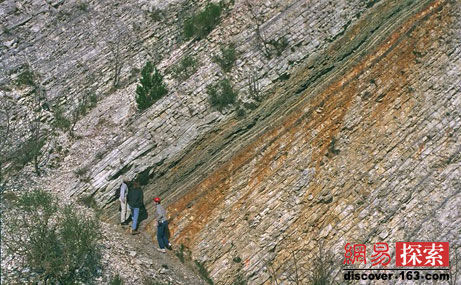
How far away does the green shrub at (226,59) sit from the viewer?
1216 cm

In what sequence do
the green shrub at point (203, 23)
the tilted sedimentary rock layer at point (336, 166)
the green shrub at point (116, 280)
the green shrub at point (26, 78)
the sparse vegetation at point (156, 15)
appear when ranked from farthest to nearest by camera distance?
1. the sparse vegetation at point (156, 15)
2. the green shrub at point (203, 23)
3. the green shrub at point (26, 78)
4. the tilted sedimentary rock layer at point (336, 166)
5. the green shrub at point (116, 280)

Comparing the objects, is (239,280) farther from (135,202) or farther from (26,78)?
(26,78)

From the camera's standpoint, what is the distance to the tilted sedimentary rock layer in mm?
10773

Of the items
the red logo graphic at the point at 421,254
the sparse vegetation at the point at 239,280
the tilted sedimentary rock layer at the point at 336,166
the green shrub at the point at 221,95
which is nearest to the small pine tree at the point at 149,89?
the green shrub at the point at 221,95

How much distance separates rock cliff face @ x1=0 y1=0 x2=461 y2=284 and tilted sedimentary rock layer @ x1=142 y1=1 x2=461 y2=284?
25mm

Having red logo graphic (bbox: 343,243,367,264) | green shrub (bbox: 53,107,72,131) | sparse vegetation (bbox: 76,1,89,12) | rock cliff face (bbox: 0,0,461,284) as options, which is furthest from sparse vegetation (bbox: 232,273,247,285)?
sparse vegetation (bbox: 76,1,89,12)

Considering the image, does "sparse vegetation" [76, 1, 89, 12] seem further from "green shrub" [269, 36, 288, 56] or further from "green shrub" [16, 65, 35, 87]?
"green shrub" [269, 36, 288, 56]

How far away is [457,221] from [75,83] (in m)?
10.4

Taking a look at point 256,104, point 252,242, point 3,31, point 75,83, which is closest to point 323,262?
point 252,242

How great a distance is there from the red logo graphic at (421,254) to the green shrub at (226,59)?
6.04 m

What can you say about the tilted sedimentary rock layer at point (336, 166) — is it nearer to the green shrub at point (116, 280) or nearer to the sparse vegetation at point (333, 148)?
the sparse vegetation at point (333, 148)

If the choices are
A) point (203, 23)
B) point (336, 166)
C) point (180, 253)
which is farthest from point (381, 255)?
point (203, 23)

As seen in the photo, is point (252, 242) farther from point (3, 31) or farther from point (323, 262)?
point (3, 31)

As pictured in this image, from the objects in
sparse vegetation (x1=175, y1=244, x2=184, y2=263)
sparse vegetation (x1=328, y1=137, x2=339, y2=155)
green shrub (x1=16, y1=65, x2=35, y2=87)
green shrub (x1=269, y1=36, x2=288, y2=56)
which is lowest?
sparse vegetation (x1=175, y1=244, x2=184, y2=263)
